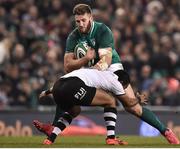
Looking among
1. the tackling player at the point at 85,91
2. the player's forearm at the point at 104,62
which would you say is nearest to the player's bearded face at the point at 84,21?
the player's forearm at the point at 104,62

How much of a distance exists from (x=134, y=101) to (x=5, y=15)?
9.69 meters

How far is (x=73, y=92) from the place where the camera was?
37.0 ft

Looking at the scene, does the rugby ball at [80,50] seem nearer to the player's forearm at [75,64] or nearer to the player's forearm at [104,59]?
the player's forearm at [75,64]

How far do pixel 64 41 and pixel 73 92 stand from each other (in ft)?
32.8

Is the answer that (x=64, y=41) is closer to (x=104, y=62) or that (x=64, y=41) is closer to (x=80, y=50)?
(x=80, y=50)

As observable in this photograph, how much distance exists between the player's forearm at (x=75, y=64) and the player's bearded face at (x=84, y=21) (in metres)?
0.49

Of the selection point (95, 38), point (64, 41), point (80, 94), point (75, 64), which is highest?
point (95, 38)

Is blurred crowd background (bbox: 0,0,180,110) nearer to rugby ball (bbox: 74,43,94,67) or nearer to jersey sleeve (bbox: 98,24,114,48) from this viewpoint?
rugby ball (bbox: 74,43,94,67)

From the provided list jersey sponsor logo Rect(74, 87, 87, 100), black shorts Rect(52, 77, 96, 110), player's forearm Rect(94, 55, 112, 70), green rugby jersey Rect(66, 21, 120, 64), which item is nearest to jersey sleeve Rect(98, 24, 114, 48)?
green rugby jersey Rect(66, 21, 120, 64)

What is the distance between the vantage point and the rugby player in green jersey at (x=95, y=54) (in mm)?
11578

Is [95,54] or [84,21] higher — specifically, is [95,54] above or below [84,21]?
below

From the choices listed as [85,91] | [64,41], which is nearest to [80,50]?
[85,91]

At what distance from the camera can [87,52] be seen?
11.4 metres

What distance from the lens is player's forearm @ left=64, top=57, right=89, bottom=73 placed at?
11411 millimetres
